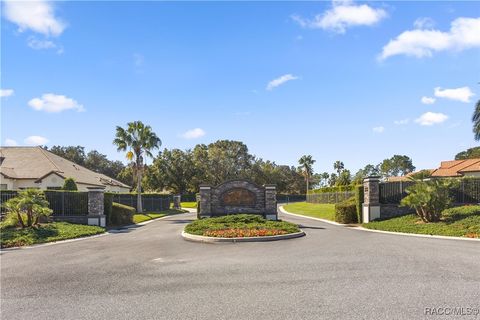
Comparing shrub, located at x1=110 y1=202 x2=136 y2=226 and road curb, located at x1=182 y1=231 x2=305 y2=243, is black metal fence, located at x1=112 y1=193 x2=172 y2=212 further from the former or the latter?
road curb, located at x1=182 y1=231 x2=305 y2=243

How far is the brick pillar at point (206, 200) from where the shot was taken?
95.7ft

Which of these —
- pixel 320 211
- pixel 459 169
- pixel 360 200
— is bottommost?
pixel 320 211

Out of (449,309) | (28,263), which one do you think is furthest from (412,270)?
(28,263)

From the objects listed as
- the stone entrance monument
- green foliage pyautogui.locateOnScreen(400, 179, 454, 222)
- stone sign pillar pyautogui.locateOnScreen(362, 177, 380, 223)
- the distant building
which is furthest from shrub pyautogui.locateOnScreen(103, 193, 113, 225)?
the distant building

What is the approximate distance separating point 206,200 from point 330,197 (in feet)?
87.6

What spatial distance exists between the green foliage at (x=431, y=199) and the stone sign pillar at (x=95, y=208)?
19.4 meters

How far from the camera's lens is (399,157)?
139 m

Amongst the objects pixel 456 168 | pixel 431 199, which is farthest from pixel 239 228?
pixel 456 168

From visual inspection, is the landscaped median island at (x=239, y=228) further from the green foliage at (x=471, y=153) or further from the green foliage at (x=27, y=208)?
Answer: the green foliage at (x=471, y=153)

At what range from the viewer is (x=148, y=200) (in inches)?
1938

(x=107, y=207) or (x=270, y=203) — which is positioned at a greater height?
(x=270, y=203)

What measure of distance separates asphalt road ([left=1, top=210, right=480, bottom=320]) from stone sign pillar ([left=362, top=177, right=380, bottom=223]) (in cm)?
1243

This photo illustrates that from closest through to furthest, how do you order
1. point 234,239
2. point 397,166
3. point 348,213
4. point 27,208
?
point 234,239 < point 27,208 < point 348,213 < point 397,166

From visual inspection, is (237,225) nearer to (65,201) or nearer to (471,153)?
(65,201)
